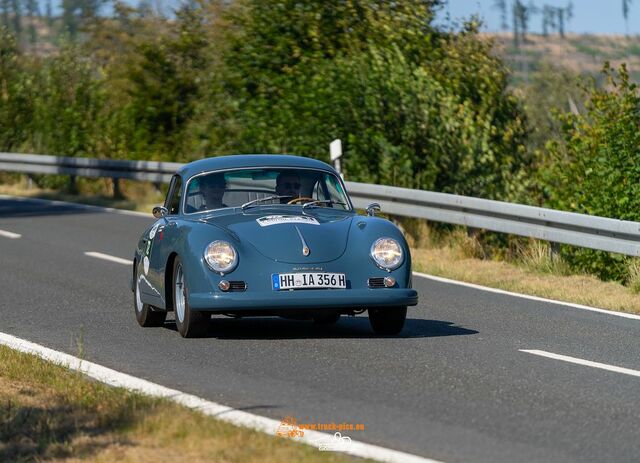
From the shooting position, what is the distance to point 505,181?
21406mm

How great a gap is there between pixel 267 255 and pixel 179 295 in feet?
2.88

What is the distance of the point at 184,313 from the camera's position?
1012 cm

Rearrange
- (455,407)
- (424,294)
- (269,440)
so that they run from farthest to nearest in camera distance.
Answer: (424,294) < (455,407) < (269,440)

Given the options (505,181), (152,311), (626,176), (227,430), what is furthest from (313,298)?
(505,181)

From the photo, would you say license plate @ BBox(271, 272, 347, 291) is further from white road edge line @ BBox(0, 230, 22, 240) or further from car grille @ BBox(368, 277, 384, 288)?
white road edge line @ BBox(0, 230, 22, 240)

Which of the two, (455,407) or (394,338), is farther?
(394,338)

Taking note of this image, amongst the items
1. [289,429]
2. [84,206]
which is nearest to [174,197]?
[289,429]

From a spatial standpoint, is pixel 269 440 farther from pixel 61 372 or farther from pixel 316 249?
pixel 316 249

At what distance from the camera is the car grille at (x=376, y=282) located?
9977mm

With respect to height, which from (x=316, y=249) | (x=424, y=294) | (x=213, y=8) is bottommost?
(x=424, y=294)

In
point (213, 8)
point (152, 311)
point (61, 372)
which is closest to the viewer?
point (61, 372)

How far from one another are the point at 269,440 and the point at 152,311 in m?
4.97

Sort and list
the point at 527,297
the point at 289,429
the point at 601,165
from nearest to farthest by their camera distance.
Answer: the point at 289,429
the point at 527,297
the point at 601,165

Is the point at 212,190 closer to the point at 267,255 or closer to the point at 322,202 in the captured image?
the point at 322,202
